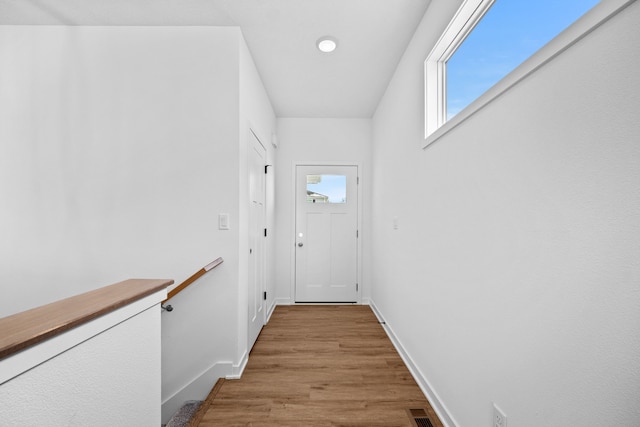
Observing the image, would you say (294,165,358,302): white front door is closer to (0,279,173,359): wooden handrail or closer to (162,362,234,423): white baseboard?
(162,362,234,423): white baseboard

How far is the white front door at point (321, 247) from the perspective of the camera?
4043 mm

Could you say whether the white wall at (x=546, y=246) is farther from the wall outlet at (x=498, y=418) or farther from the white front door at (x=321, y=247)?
the white front door at (x=321, y=247)

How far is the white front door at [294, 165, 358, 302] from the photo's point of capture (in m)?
4.04

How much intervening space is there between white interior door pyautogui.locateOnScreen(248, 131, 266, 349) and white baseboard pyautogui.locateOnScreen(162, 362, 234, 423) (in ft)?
1.39

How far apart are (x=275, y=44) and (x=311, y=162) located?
5.92ft

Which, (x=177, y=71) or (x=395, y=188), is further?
(x=395, y=188)

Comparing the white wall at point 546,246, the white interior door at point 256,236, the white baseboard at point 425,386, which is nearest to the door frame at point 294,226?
the white interior door at point 256,236

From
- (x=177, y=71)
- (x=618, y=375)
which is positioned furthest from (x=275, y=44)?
(x=618, y=375)

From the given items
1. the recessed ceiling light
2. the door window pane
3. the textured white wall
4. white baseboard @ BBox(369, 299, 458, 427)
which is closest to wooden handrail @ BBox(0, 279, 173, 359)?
the textured white wall

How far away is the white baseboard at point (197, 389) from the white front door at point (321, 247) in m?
1.98

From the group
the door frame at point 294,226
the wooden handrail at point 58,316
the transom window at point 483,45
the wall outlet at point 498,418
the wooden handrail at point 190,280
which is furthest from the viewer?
the door frame at point 294,226

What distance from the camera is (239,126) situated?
2.16 metres

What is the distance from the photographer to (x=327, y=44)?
237 cm

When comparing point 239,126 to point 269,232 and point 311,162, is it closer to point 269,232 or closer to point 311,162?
point 269,232
